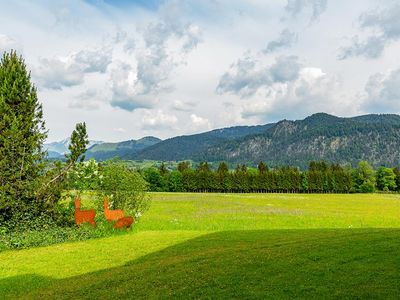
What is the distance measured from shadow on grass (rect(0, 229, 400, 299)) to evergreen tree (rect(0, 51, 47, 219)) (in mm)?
8681

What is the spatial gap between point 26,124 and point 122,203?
954 cm

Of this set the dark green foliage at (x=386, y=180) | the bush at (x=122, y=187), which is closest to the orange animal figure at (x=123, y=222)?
the bush at (x=122, y=187)

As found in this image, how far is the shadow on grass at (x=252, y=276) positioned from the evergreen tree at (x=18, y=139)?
868cm

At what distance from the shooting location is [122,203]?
2980 centimetres

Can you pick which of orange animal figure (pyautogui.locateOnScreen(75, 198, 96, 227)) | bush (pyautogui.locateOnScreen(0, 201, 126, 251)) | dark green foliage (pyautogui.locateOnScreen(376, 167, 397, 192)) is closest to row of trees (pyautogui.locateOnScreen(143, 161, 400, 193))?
dark green foliage (pyautogui.locateOnScreen(376, 167, 397, 192))

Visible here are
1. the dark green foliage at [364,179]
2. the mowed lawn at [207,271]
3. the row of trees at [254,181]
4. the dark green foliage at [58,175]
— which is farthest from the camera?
the dark green foliage at [364,179]

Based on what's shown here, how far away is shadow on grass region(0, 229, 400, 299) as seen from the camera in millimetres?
10695

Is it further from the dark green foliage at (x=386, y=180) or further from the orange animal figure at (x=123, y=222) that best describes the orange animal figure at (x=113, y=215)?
the dark green foliage at (x=386, y=180)

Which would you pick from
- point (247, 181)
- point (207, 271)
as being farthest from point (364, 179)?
point (207, 271)

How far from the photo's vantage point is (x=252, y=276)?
40.1 ft

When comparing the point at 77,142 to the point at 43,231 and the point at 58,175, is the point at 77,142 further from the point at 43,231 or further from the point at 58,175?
the point at 43,231

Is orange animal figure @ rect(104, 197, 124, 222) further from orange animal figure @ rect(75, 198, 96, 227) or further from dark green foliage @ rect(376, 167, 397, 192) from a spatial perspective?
dark green foliage @ rect(376, 167, 397, 192)

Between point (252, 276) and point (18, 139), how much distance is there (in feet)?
58.4

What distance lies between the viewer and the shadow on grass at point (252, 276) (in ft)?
35.1
